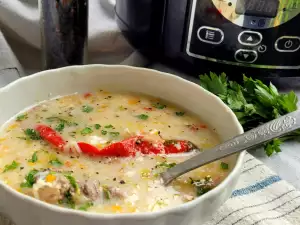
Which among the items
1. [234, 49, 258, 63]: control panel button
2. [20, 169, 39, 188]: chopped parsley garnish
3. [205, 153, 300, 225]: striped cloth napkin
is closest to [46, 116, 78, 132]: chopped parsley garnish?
[20, 169, 39, 188]: chopped parsley garnish

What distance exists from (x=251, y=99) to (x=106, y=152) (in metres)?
0.34

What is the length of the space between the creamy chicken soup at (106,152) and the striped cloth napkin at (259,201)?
0.08 m

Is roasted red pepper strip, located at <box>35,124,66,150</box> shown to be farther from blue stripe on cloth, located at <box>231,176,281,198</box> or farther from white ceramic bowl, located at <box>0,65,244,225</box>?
blue stripe on cloth, located at <box>231,176,281,198</box>

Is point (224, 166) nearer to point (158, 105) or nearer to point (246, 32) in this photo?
point (158, 105)

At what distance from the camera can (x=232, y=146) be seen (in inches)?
26.5

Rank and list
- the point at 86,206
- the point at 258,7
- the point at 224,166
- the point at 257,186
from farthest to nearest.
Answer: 1. the point at 258,7
2. the point at 257,186
3. the point at 224,166
4. the point at 86,206

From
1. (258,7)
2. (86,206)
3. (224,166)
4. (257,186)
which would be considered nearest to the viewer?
(86,206)

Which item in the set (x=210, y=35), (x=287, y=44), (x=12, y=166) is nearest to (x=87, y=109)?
(x=12, y=166)

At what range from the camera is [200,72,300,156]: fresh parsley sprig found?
90 centimetres

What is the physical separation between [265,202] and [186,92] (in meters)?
0.20

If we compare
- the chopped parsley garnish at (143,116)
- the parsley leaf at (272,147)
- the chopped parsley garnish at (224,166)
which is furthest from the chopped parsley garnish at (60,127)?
the parsley leaf at (272,147)

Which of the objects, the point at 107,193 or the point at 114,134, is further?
the point at 114,134

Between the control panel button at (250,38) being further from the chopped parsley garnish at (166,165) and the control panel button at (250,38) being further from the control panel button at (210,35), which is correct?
the chopped parsley garnish at (166,165)

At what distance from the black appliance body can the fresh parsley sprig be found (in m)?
0.05
